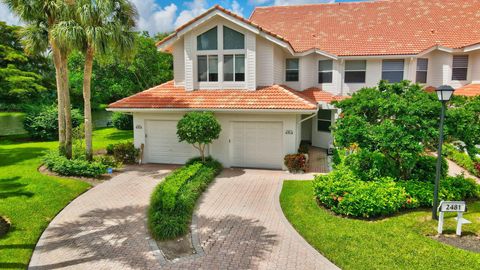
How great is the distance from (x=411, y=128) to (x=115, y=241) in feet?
30.9

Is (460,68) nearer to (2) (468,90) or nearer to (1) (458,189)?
(2) (468,90)

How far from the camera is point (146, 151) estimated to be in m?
17.3

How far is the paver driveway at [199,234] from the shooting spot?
7.29 metres

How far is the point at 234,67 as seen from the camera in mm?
16984

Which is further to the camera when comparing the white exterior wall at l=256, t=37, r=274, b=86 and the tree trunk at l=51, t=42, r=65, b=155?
the white exterior wall at l=256, t=37, r=274, b=86

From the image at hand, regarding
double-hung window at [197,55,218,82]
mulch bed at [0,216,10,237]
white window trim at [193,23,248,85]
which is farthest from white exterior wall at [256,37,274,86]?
mulch bed at [0,216,10,237]

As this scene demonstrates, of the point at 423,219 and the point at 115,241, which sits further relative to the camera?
the point at 423,219

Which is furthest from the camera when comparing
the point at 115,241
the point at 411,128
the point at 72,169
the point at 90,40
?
the point at 72,169

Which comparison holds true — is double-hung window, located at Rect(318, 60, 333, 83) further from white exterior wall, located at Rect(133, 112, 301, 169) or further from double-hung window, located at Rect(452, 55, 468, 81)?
double-hung window, located at Rect(452, 55, 468, 81)

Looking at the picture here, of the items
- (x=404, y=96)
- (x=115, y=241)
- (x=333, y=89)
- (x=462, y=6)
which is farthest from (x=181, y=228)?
(x=462, y=6)

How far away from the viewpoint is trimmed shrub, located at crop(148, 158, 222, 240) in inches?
337

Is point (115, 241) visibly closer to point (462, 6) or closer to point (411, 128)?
point (411, 128)

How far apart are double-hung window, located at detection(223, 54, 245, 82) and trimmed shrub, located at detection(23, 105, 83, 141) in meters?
15.3

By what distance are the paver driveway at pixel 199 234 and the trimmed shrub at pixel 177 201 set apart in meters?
0.35
